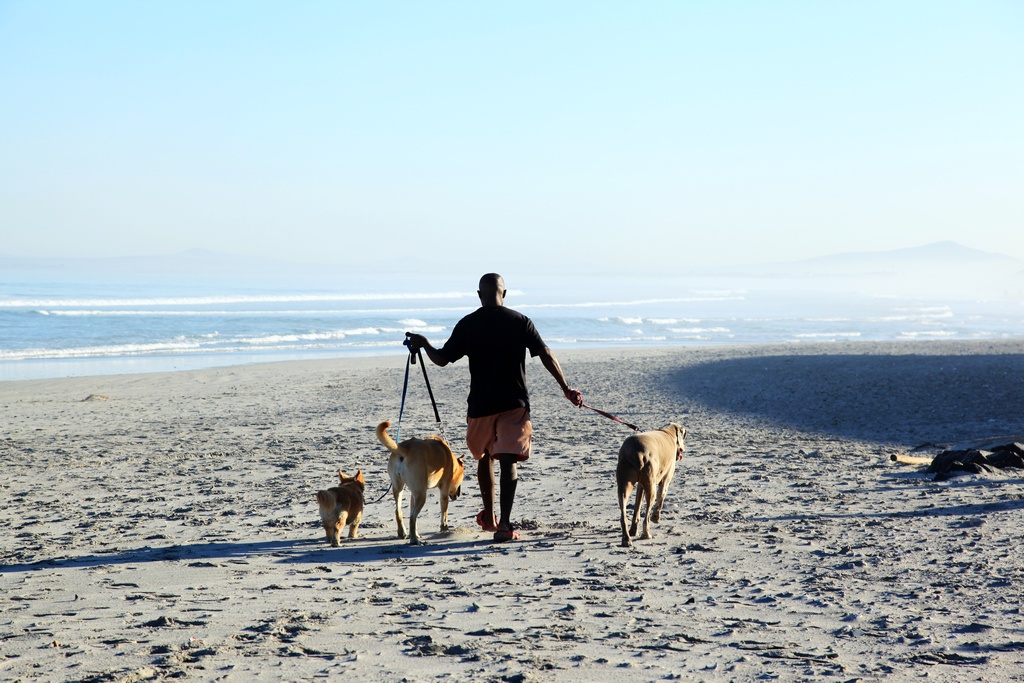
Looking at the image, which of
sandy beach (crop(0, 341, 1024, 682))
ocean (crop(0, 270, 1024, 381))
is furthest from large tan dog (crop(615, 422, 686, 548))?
ocean (crop(0, 270, 1024, 381))

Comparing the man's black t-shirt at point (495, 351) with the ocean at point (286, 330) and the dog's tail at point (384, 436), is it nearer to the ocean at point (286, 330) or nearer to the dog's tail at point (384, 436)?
the dog's tail at point (384, 436)

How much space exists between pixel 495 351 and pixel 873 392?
1071 centimetres

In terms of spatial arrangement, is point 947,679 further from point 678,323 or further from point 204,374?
point 678,323

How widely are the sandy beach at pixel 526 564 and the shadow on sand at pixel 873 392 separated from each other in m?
0.16

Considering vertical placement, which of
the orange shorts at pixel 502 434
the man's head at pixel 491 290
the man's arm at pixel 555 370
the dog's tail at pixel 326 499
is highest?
the man's head at pixel 491 290

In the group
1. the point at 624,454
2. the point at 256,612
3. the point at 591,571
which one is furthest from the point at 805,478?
the point at 256,612

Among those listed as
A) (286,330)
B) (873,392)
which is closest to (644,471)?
(873,392)

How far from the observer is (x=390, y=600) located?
5.03 meters

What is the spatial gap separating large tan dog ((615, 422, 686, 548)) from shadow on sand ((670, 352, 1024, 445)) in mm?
5752

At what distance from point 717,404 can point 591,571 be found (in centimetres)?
957

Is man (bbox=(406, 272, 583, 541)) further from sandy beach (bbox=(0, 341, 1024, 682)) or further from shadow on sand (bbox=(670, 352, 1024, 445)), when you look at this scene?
shadow on sand (bbox=(670, 352, 1024, 445))

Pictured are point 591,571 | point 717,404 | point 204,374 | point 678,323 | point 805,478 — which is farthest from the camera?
point 678,323

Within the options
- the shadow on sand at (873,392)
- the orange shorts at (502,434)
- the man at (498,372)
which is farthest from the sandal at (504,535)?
the shadow on sand at (873,392)

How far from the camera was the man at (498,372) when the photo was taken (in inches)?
247
